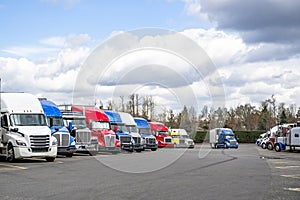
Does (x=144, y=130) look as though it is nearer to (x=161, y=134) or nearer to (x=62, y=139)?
(x=161, y=134)

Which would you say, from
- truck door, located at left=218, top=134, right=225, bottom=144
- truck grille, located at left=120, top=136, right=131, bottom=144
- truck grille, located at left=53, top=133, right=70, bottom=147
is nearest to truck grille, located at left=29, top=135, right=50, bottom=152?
truck grille, located at left=53, top=133, right=70, bottom=147

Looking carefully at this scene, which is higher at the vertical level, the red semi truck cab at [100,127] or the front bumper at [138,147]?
the red semi truck cab at [100,127]

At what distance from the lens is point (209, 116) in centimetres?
7544

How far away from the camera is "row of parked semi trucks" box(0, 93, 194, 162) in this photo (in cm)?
2391

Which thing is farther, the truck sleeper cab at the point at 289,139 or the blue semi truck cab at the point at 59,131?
the truck sleeper cab at the point at 289,139

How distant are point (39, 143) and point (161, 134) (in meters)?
31.6

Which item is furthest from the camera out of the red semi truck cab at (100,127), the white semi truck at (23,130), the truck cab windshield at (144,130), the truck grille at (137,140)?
the truck cab windshield at (144,130)

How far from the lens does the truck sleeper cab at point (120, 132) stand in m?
37.1

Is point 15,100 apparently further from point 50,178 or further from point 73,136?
point 50,178

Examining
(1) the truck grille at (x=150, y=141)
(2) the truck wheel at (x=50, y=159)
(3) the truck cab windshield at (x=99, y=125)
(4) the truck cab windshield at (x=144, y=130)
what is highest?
(3) the truck cab windshield at (x=99, y=125)

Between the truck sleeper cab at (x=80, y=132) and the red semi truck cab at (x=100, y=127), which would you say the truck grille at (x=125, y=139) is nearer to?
the red semi truck cab at (x=100, y=127)

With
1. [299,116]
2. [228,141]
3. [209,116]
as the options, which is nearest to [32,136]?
[228,141]

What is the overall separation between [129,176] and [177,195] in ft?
16.7

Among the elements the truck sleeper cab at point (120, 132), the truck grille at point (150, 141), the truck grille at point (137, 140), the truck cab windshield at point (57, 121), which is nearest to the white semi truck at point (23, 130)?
the truck cab windshield at point (57, 121)
